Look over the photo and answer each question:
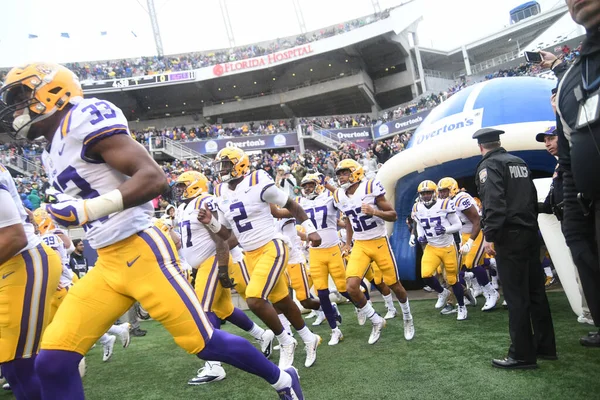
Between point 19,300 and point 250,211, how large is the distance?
2.43m

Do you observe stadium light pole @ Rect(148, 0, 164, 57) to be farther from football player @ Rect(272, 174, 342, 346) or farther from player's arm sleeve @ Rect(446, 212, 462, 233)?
player's arm sleeve @ Rect(446, 212, 462, 233)

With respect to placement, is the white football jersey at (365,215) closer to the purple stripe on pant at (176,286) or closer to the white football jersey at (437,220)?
the white football jersey at (437,220)

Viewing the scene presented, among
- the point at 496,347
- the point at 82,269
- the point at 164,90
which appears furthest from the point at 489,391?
the point at 164,90

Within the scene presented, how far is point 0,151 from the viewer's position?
24.3 meters

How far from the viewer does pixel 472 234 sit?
6.88m

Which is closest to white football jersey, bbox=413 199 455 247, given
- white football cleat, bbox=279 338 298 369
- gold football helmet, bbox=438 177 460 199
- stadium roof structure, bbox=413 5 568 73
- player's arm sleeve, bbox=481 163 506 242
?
gold football helmet, bbox=438 177 460 199

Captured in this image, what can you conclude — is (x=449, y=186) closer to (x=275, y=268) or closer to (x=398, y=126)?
(x=275, y=268)

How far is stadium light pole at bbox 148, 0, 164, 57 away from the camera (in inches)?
1517

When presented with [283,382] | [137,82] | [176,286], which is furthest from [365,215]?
[137,82]

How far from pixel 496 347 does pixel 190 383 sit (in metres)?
3.23

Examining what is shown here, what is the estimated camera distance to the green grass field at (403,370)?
3.54 metres

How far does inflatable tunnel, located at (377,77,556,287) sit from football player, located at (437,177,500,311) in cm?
139

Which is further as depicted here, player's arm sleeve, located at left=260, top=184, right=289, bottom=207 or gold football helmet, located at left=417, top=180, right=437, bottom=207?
gold football helmet, located at left=417, top=180, right=437, bottom=207

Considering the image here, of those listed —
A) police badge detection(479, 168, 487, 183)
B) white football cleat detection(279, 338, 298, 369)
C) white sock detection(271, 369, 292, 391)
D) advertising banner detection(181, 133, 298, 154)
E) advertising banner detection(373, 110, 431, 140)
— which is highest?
advertising banner detection(181, 133, 298, 154)
